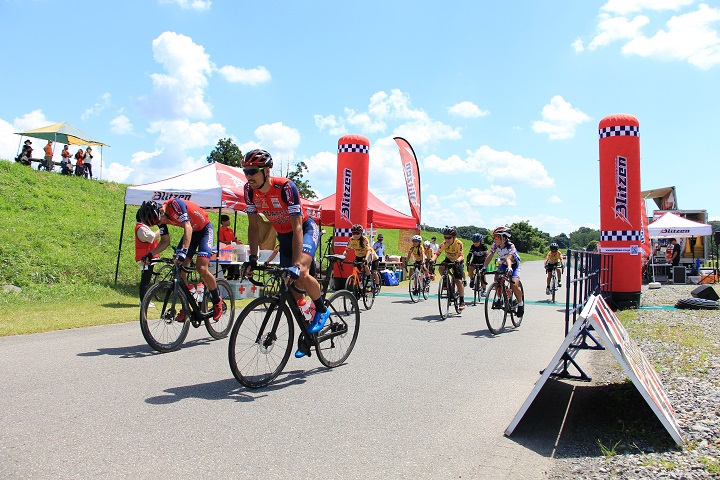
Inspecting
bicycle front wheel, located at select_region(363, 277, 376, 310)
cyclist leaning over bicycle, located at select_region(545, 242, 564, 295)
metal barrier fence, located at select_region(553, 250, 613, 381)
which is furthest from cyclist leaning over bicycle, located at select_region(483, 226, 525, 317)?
cyclist leaning over bicycle, located at select_region(545, 242, 564, 295)

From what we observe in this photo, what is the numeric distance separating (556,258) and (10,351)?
614 inches

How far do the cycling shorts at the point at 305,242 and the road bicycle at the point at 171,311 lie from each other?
1.69 m

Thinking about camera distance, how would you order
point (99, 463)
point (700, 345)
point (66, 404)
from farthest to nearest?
point (700, 345), point (66, 404), point (99, 463)

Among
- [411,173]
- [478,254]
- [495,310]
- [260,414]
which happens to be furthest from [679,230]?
[260,414]

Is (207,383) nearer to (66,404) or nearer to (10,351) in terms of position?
(66,404)

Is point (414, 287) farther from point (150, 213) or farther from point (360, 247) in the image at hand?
point (150, 213)

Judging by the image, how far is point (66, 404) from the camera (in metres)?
4.62

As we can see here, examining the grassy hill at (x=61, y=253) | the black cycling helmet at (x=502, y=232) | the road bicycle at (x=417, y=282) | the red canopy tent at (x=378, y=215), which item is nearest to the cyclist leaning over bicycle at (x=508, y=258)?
the black cycling helmet at (x=502, y=232)

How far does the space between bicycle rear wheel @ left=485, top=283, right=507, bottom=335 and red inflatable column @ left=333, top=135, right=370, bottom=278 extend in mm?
9429

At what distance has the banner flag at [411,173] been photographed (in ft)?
81.9

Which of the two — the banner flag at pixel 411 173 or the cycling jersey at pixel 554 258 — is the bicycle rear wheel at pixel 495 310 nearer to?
the cycling jersey at pixel 554 258

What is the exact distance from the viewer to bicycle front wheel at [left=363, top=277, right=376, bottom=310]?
1294 cm

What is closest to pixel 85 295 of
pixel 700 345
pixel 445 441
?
pixel 445 441

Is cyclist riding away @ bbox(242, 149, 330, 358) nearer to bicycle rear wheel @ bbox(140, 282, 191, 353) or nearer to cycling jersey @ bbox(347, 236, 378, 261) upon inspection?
bicycle rear wheel @ bbox(140, 282, 191, 353)
